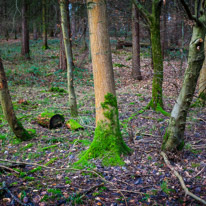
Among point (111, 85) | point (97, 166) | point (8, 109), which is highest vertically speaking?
point (111, 85)

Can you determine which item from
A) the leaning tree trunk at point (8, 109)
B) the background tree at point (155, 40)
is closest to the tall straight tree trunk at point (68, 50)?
the leaning tree trunk at point (8, 109)

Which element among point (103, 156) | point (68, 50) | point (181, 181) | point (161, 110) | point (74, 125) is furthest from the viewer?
point (161, 110)

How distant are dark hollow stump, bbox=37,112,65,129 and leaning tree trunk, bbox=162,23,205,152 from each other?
373 centimetres

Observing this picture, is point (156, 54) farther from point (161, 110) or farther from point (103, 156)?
point (103, 156)

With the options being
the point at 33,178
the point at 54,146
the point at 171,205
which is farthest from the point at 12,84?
the point at 171,205

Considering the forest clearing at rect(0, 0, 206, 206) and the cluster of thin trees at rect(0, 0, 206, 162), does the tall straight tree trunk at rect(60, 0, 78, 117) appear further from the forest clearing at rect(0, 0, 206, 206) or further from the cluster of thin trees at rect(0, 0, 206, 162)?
the cluster of thin trees at rect(0, 0, 206, 162)

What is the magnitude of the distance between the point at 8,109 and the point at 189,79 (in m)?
4.18

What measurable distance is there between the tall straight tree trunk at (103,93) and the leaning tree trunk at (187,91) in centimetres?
95

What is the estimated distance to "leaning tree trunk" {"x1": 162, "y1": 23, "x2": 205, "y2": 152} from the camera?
3352 mm

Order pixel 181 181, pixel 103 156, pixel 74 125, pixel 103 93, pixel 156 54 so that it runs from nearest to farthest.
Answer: pixel 181 181 → pixel 103 93 → pixel 103 156 → pixel 74 125 → pixel 156 54

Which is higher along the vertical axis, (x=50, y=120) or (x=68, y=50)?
(x=68, y=50)

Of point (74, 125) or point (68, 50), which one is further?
point (68, 50)

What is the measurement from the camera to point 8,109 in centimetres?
498

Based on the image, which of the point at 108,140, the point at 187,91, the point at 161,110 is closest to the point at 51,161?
the point at 108,140
